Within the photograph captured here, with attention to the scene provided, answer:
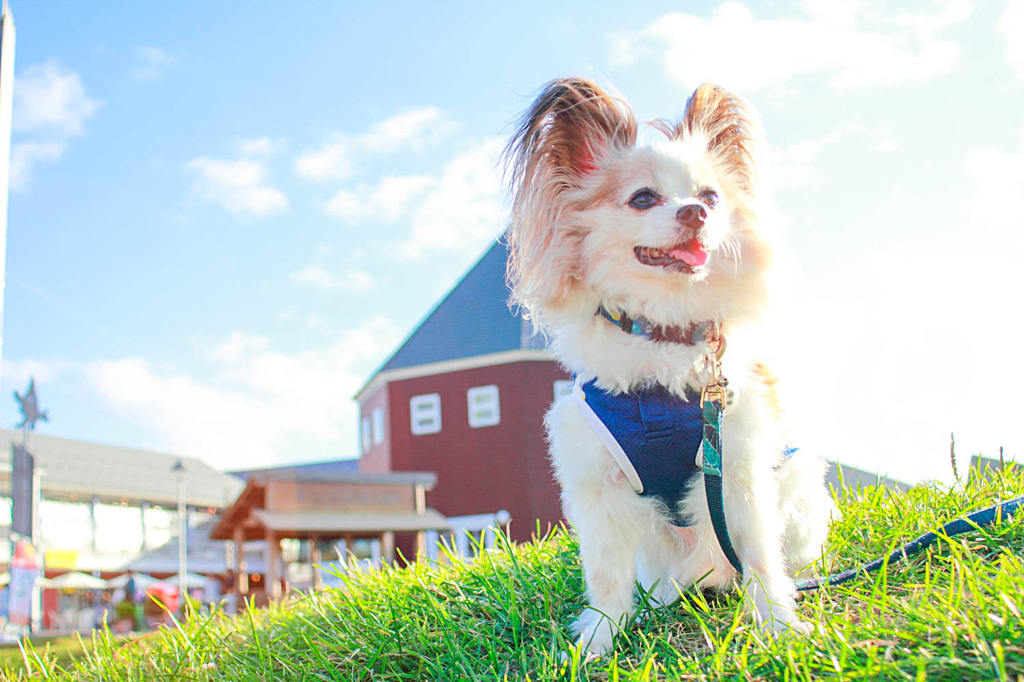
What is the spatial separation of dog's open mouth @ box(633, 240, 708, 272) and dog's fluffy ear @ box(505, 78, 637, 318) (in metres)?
0.41

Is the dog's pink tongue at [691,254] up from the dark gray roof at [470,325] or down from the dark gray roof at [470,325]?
down

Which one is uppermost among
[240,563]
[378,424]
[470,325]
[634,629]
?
[470,325]

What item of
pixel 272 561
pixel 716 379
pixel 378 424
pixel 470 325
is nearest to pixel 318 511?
pixel 272 561

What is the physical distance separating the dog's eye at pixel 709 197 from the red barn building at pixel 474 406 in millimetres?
18458

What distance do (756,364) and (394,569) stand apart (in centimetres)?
239

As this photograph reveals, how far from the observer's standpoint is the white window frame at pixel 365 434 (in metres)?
26.8

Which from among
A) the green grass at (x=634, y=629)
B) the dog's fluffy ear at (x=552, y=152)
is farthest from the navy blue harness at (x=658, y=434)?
the dog's fluffy ear at (x=552, y=152)

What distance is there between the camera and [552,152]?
283 cm

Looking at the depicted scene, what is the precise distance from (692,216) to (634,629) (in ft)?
4.66

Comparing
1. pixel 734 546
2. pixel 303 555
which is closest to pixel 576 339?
pixel 734 546

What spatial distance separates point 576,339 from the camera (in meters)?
2.68

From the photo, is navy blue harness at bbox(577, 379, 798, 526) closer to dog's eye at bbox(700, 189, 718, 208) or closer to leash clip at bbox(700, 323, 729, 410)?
leash clip at bbox(700, 323, 729, 410)

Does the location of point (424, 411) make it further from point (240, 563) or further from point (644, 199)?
point (644, 199)

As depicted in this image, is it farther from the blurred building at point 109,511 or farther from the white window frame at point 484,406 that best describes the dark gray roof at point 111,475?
the white window frame at point 484,406
